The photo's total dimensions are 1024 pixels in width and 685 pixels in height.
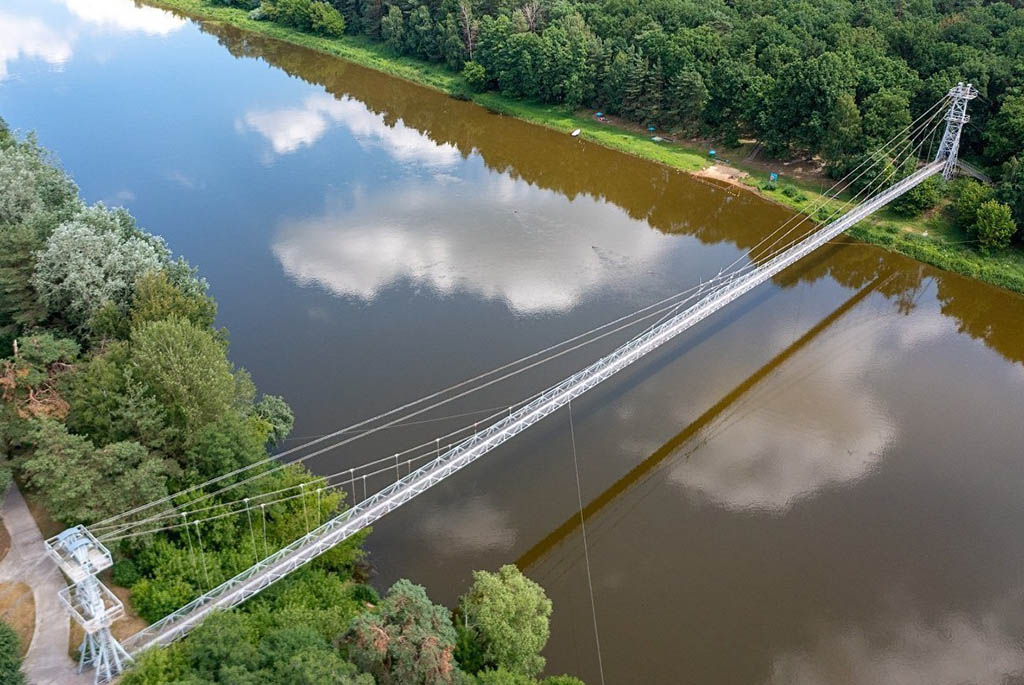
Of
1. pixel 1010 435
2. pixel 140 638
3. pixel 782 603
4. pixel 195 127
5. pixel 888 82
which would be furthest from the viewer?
pixel 195 127

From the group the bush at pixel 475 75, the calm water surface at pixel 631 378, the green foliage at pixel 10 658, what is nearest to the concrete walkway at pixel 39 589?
the green foliage at pixel 10 658

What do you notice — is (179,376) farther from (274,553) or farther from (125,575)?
(274,553)

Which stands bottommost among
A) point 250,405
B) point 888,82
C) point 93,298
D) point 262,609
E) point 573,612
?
point 573,612

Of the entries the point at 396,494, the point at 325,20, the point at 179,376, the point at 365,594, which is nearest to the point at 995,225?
the point at 396,494

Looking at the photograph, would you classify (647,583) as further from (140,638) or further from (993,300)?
(993,300)

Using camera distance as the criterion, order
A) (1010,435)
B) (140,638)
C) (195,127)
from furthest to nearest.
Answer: (195,127) < (1010,435) < (140,638)

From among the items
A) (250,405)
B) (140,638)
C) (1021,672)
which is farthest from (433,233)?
(1021,672)

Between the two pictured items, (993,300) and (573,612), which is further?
(993,300)
